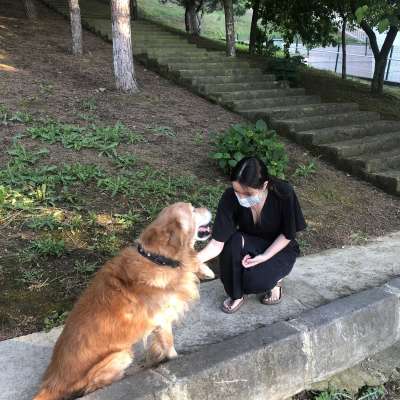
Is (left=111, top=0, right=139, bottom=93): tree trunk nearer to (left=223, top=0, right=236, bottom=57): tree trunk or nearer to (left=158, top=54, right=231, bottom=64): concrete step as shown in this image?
(left=158, top=54, right=231, bottom=64): concrete step

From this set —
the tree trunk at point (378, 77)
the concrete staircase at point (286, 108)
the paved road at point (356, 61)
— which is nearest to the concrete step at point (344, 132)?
the concrete staircase at point (286, 108)

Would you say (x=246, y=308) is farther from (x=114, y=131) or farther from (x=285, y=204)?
(x=114, y=131)

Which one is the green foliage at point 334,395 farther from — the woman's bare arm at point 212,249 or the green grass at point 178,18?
the green grass at point 178,18

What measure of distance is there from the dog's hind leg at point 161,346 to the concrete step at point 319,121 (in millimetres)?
5848

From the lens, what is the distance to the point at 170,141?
6938mm

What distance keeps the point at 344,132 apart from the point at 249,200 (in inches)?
216

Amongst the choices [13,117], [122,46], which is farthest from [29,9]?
[13,117]

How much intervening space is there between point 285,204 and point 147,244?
1277mm

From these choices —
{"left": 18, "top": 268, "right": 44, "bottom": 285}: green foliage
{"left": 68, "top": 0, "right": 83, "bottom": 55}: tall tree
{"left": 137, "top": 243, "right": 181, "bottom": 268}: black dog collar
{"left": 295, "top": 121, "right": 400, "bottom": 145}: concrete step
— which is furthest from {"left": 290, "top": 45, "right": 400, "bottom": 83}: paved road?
{"left": 137, "top": 243, "right": 181, "bottom": 268}: black dog collar

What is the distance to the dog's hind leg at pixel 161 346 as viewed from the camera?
9.49 ft

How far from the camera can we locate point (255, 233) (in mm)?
3715

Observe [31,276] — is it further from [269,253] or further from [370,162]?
[370,162]

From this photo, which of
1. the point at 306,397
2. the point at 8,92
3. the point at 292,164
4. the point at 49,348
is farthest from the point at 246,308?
the point at 8,92

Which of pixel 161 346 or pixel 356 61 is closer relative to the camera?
pixel 161 346
